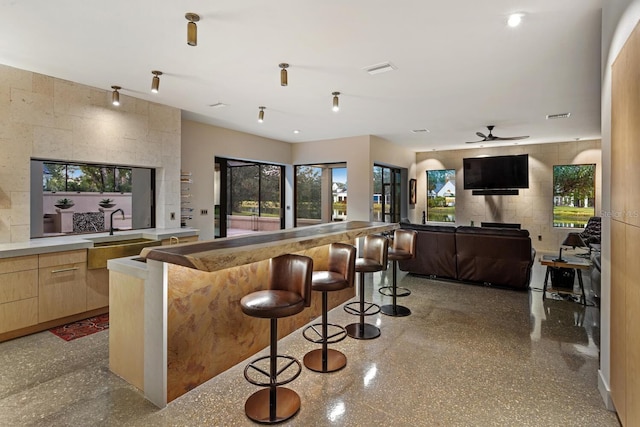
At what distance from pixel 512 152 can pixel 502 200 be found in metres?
1.37

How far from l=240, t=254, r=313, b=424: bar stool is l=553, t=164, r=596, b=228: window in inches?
358

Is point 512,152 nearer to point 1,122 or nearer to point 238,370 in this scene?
point 238,370

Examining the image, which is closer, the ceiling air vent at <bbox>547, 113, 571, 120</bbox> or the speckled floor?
the speckled floor

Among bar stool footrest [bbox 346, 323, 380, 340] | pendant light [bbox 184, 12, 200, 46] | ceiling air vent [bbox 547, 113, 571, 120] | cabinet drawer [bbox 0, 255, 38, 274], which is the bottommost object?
bar stool footrest [bbox 346, 323, 380, 340]

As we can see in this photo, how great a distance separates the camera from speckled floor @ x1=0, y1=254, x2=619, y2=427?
2.08m

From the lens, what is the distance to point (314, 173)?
9.20 metres

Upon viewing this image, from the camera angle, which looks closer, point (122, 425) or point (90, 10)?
A: point (122, 425)

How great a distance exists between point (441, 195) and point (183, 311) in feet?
30.8

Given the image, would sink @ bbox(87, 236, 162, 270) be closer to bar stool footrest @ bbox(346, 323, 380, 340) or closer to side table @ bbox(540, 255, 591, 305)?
bar stool footrest @ bbox(346, 323, 380, 340)

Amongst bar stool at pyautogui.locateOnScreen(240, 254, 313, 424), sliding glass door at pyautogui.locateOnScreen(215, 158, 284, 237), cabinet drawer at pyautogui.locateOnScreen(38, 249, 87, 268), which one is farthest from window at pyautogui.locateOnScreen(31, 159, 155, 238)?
bar stool at pyautogui.locateOnScreen(240, 254, 313, 424)

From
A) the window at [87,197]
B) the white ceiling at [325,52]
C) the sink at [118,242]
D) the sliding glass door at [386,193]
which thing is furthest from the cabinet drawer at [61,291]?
the sliding glass door at [386,193]

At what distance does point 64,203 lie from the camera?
163 inches

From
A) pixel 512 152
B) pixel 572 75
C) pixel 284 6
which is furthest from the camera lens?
pixel 512 152

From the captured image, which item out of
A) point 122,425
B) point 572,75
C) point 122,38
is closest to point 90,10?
point 122,38
